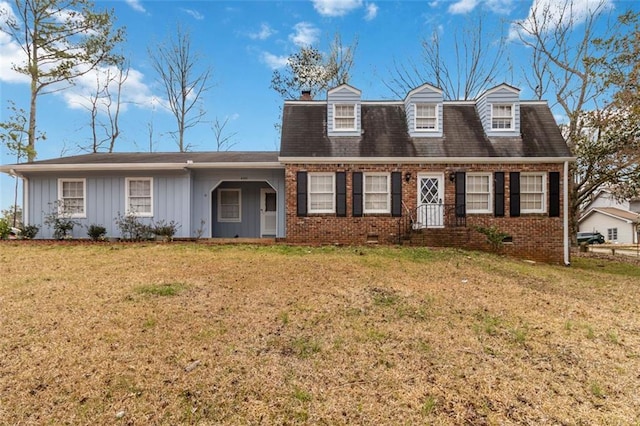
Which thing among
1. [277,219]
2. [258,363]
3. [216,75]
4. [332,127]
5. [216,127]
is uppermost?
[216,75]

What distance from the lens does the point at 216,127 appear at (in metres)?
28.6

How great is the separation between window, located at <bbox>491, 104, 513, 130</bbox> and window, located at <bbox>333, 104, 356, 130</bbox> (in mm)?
5218

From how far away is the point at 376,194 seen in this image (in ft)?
43.4

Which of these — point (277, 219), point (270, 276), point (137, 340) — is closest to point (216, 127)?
point (277, 219)

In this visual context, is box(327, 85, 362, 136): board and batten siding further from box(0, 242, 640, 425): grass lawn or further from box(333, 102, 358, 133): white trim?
box(0, 242, 640, 425): grass lawn

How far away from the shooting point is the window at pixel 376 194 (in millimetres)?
13172

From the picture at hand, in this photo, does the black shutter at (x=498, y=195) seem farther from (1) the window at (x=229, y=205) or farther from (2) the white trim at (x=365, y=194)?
(1) the window at (x=229, y=205)

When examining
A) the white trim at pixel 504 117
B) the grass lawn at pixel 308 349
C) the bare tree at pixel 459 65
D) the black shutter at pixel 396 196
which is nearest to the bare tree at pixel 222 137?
the bare tree at pixel 459 65

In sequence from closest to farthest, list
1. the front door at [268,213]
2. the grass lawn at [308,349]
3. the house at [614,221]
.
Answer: the grass lawn at [308,349], the front door at [268,213], the house at [614,221]

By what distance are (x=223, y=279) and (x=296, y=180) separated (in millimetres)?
6207

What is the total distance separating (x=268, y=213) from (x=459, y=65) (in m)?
17.4

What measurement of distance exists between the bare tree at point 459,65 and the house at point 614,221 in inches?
704

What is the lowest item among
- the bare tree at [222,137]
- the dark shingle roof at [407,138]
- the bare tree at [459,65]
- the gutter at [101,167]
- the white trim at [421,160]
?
the gutter at [101,167]

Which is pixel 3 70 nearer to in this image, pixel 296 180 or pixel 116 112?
pixel 116 112
